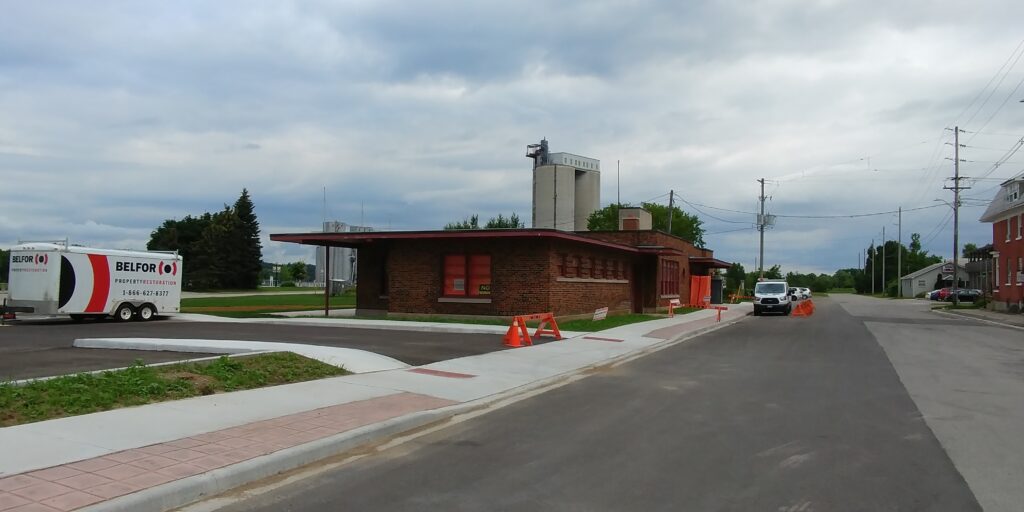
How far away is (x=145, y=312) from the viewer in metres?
→ 27.8

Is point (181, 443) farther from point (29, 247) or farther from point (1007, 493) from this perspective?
point (29, 247)

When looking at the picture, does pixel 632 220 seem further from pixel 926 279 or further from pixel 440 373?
pixel 926 279

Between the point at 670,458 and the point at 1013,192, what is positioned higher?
the point at 1013,192

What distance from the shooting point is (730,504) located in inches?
225

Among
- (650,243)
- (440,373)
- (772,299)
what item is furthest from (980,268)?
(440,373)

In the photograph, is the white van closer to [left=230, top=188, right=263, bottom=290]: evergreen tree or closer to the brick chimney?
the brick chimney

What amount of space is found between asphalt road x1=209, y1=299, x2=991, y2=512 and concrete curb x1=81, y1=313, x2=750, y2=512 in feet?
1.24

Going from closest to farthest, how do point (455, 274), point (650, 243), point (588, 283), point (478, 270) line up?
1. point (478, 270)
2. point (455, 274)
3. point (588, 283)
4. point (650, 243)

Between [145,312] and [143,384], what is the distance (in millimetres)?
20551

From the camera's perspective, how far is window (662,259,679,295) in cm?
4037

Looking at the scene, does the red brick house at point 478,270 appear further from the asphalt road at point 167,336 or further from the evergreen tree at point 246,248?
the evergreen tree at point 246,248

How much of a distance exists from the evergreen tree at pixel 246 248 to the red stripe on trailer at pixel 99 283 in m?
54.7

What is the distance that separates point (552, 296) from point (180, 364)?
15622 mm

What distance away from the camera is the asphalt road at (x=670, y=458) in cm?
584
